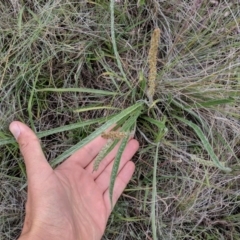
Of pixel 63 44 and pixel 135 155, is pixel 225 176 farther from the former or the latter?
pixel 63 44

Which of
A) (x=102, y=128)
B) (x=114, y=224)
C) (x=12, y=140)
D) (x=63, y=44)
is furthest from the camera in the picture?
(x=114, y=224)

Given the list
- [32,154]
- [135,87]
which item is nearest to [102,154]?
[32,154]

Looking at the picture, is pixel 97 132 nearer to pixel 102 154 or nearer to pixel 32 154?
pixel 102 154

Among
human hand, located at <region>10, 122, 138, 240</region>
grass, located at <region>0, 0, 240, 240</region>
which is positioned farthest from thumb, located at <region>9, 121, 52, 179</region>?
grass, located at <region>0, 0, 240, 240</region>

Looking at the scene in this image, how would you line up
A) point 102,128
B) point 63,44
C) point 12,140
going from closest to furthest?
point 102,128 → point 12,140 → point 63,44

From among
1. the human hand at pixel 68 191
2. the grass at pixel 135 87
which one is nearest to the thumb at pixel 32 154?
the human hand at pixel 68 191

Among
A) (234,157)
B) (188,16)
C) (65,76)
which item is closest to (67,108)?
(65,76)
